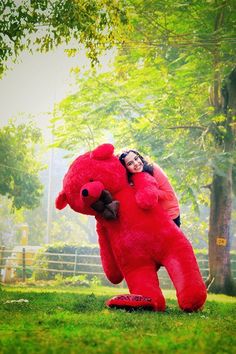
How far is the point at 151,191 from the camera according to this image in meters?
6.14

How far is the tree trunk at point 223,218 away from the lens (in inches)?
532

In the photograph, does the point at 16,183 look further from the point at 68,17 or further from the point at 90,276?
the point at 68,17

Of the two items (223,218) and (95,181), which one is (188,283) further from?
(223,218)

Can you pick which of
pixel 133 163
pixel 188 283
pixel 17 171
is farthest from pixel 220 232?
pixel 17 171

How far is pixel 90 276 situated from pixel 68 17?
545 inches

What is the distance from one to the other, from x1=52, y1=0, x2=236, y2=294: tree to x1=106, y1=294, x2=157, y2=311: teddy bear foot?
732cm

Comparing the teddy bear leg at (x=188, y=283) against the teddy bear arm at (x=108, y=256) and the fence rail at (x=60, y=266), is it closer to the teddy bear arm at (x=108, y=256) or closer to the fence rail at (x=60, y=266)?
the teddy bear arm at (x=108, y=256)

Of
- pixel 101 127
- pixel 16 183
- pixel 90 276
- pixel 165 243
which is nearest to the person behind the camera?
pixel 165 243

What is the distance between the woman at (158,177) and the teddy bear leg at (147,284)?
84 cm

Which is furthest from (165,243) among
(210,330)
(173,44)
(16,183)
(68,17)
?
(16,183)

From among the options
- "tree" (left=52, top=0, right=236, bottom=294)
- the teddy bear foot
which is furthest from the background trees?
the teddy bear foot

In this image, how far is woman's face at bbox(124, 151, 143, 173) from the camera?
21.6ft

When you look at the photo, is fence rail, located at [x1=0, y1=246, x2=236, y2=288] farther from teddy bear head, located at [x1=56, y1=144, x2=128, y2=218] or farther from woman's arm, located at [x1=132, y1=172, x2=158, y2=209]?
woman's arm, located at [x1=132, y1=172, x2=158, y2=209]

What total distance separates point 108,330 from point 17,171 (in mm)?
18532
